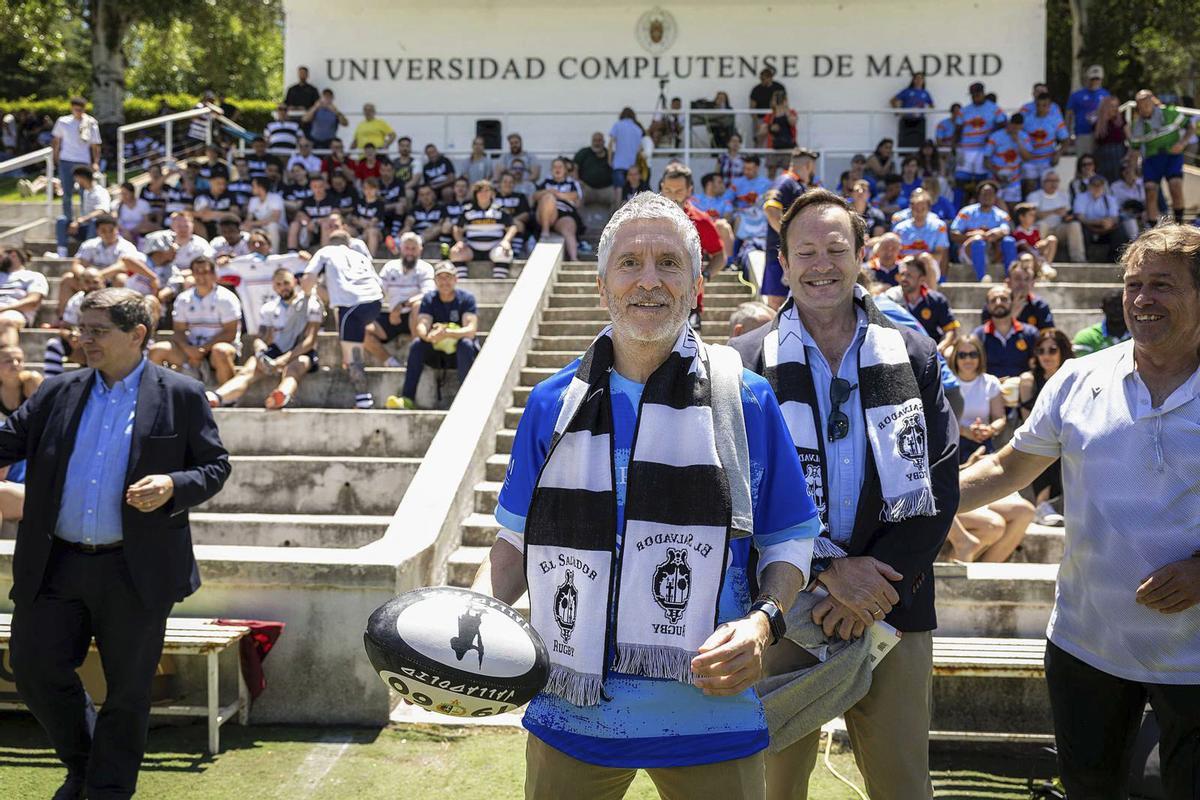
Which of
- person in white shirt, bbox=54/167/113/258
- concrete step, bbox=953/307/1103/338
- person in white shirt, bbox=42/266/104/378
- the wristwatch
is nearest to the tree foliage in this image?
person in white shirt, bbox=54/167/113/258

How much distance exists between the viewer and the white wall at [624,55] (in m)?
19.6

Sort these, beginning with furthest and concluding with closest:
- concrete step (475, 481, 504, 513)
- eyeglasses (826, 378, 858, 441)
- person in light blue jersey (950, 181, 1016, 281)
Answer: person in light blue jersey (950, 181, 1016, 281) → concrete step (475, 481, 504, 513) → eyeglasses (826, 378, 858, 441)

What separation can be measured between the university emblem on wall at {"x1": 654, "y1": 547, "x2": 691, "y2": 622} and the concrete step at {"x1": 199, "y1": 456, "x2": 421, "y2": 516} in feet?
21.9

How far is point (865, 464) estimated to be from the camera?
3316mm

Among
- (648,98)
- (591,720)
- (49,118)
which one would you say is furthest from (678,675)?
(49,118)

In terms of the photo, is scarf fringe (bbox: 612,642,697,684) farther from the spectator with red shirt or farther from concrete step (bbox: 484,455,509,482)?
the spectator with red shirt

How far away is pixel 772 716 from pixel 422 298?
8.23 m

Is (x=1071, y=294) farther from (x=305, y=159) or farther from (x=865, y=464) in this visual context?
(x=305, y=159)

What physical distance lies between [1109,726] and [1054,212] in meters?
13.2

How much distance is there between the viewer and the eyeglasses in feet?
11.0

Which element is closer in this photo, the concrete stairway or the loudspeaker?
the concrete stairway

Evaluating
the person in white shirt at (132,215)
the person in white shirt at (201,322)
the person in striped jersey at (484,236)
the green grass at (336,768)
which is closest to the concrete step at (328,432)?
the person in white shirt at (201,322)

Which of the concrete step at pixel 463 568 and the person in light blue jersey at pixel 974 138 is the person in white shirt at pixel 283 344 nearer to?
the concrete step at pixel 463 568

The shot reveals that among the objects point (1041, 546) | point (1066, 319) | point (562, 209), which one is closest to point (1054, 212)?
point (1066, 319)
